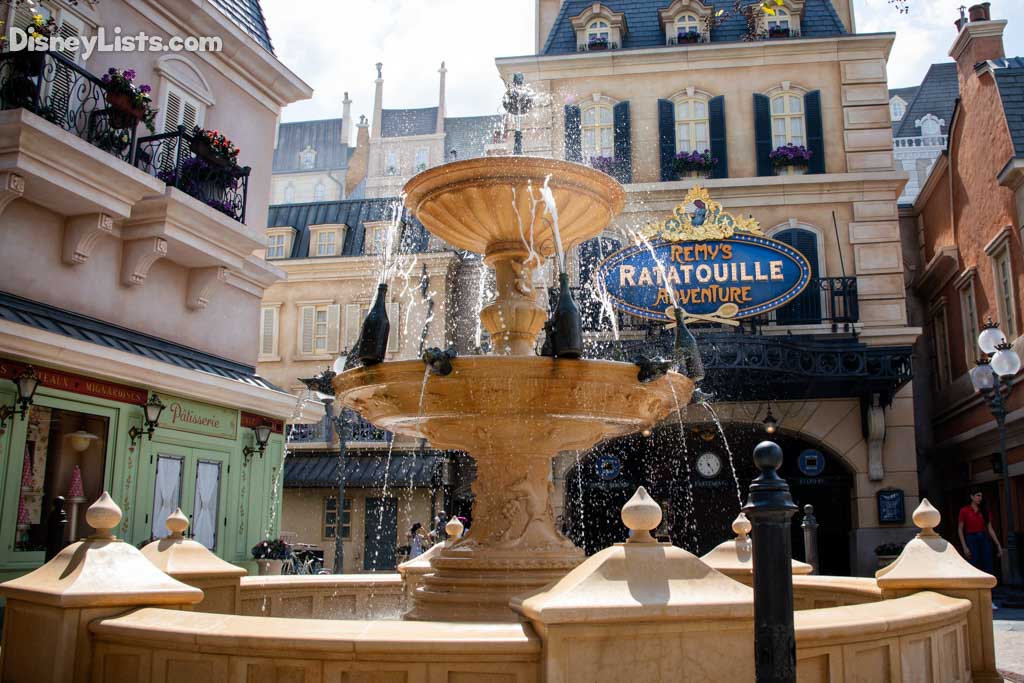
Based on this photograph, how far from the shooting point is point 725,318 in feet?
68.6

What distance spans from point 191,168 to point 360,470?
54.3ft

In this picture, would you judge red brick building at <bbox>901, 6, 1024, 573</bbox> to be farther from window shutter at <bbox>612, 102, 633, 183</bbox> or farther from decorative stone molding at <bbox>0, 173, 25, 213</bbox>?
decorative stone molding at <bbox>0, 173, 25, 213</bbox>

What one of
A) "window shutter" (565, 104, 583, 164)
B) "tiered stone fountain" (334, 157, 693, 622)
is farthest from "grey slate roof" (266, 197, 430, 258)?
"tiered stone fountain" (334, 157, 693, 622)

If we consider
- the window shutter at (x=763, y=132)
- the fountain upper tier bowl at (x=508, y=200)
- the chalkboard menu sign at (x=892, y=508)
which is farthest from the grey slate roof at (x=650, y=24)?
the fountain upper tier bowl at (x=508, y=200)

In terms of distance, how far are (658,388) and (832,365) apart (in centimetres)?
1441

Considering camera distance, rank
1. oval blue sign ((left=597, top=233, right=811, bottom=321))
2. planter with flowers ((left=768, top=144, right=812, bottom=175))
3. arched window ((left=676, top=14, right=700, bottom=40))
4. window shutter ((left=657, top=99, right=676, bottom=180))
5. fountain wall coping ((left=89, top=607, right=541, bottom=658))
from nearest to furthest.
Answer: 1. fountain wall coping ((left=89, top=607, right=541, bottom=658))
2. oval blue sign ((left=597, top=233, right=811, bottom=321))
3. planter with flowers ((left=768, top=144, right=812, bottom=175))
4. window shutter ((left=657, top=99, right=676, bottom=180))
5. arched window ((left=676, top=14, right=700, bottom=40))

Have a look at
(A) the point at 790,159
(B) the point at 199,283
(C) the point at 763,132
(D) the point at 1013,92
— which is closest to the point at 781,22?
(C) the point at 763,132

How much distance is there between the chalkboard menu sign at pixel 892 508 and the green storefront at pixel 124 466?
541 inches

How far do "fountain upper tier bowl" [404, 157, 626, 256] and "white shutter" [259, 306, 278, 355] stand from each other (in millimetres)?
25733

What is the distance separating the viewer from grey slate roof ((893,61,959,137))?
137 feet

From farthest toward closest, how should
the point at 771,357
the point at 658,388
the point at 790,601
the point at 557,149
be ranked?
1. the point at 557,149
2. the point at 771,357
3. the point at 658,388
4. the point at 790,601

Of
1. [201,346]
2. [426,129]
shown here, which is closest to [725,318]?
[201,346]

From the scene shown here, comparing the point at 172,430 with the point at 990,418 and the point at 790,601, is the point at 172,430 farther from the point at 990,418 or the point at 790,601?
the point at 990,418

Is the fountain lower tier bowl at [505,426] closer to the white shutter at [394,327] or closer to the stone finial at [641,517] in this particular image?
the stone finial at [641,517]
